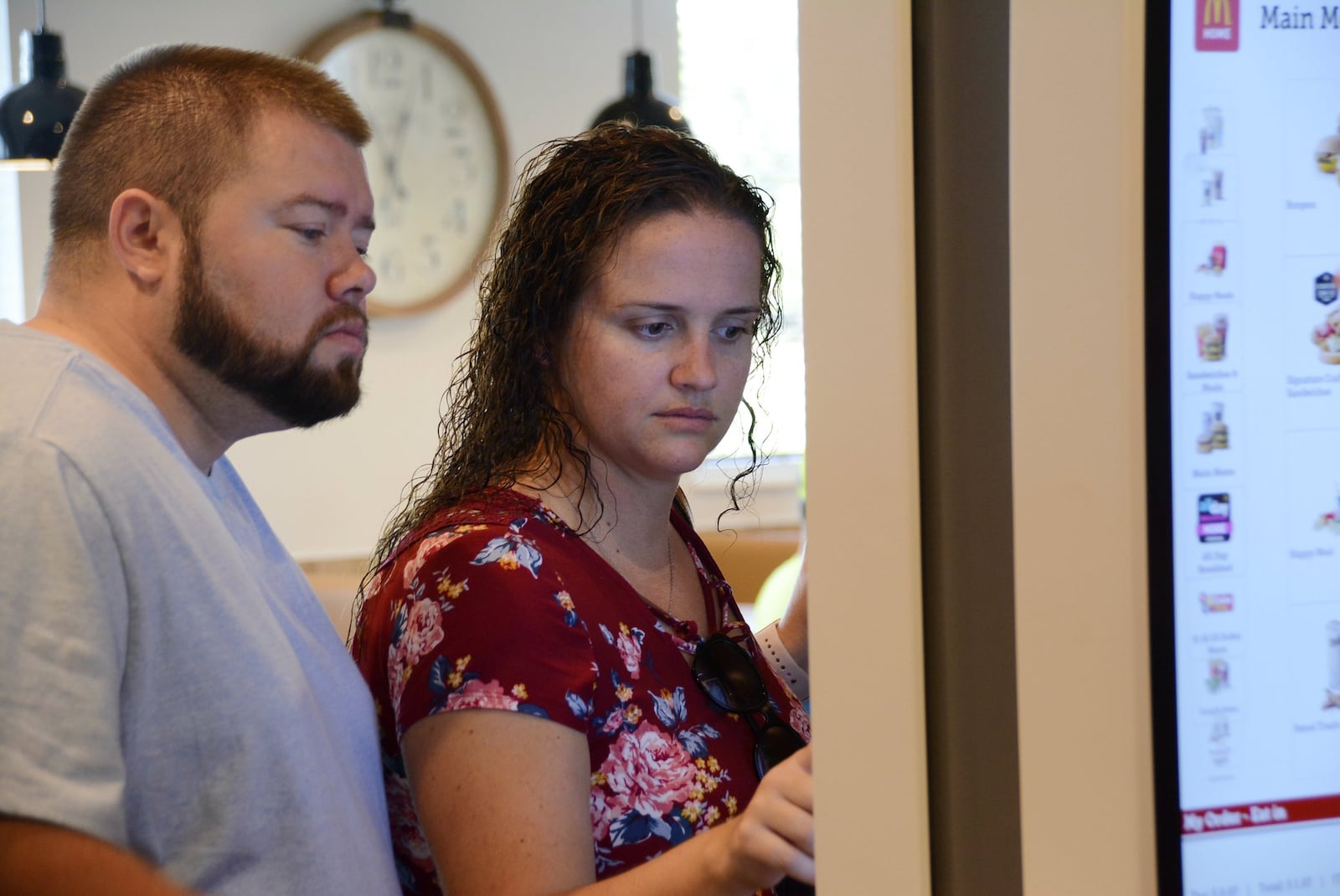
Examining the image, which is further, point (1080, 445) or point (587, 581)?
point (587, 581)

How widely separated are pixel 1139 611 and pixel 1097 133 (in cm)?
16

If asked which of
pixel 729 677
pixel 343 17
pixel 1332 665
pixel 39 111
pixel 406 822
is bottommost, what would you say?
pixel 406 822

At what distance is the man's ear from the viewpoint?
0.96 m

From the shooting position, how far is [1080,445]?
402mm

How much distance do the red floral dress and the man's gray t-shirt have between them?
95 millimetres

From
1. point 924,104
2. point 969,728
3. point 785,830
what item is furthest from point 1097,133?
point 785,830

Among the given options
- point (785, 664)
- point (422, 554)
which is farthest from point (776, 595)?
point (422, 554)

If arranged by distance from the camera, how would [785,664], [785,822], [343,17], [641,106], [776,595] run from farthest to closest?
[343,17], [641,106], [776,595], [785,664], [785,822]

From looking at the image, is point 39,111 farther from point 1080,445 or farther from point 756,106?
point 756,106

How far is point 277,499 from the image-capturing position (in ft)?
11.9

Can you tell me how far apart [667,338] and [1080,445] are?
2.17ft

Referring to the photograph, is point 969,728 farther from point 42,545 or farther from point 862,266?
point 42,545

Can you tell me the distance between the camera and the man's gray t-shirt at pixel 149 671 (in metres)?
0.71

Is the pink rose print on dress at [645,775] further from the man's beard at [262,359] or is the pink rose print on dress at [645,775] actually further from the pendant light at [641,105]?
the pendant light at [641,105]
